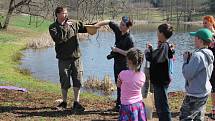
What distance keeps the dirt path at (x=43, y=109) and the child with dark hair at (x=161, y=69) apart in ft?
4.89

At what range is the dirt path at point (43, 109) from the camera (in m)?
8.52

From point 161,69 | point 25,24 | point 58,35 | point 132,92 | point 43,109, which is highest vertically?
point 58,35

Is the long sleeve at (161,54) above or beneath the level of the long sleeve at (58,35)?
beneath

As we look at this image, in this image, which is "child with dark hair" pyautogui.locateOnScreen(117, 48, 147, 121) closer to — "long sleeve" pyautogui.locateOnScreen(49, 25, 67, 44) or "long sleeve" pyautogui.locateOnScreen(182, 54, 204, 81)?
"long sleeve" pyautogui.locateOnScreen(182, 54, 204, 81)

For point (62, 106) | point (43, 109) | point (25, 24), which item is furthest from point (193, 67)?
point (25, 24)

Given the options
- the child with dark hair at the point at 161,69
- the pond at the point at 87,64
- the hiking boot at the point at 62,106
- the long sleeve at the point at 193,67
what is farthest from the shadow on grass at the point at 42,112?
the pond at the point at 87,64

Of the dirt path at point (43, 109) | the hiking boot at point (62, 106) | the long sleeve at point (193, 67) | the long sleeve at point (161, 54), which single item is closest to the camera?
the long sleeve at point (193, 67)

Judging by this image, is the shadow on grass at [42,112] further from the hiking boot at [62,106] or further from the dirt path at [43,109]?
the hiking boot at [62,106]

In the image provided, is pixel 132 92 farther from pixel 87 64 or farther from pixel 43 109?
pixel 87 64

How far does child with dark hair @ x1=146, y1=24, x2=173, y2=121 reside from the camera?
7.05 m

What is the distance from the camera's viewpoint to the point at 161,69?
7160mm

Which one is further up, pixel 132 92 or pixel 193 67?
pixel 193 67

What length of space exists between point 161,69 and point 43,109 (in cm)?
317

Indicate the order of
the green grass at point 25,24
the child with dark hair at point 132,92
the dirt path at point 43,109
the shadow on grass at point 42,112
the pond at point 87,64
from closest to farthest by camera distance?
1. the child with dark hair at point 132,92
2. the dirt path at point 43,109
3. the shadow on grass at point 42,112
4. the pond at point 87,64
5. the green grass at point 25,24
